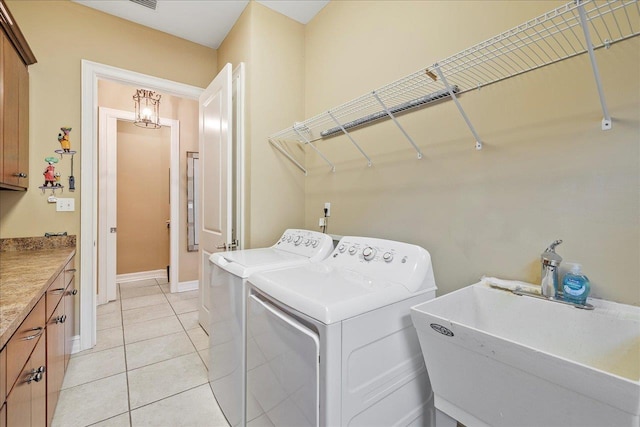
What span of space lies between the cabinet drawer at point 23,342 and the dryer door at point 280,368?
775 mm

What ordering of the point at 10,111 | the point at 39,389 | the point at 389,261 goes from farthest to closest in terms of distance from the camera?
the point at 10,111, the point at 389,261, the point at 39,389

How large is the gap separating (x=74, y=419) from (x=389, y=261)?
1.97 meters

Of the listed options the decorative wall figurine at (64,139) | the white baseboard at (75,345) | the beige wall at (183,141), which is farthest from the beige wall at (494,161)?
the beige wall at (183,141)

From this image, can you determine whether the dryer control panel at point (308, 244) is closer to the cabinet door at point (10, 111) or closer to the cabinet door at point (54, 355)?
the cabinet door at point (54, 355)

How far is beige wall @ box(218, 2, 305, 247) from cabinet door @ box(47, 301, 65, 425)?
1.19 m

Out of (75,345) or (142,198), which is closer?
(75,345)

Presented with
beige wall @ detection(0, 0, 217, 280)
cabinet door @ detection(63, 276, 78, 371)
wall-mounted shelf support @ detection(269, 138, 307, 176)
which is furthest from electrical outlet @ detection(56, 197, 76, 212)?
wall-mounted shelf support @ detection(269, 138, 307, 176)

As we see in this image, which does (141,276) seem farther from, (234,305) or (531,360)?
(531,360)

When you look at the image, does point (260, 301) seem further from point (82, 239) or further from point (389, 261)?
point (82, 239)

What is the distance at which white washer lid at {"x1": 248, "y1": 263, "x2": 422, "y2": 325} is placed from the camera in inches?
38.1

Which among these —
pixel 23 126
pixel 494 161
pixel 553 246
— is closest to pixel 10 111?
pixel 23 126

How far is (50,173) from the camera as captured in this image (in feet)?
6.97

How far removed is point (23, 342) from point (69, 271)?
128cm

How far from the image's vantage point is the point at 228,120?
7.05 feet
